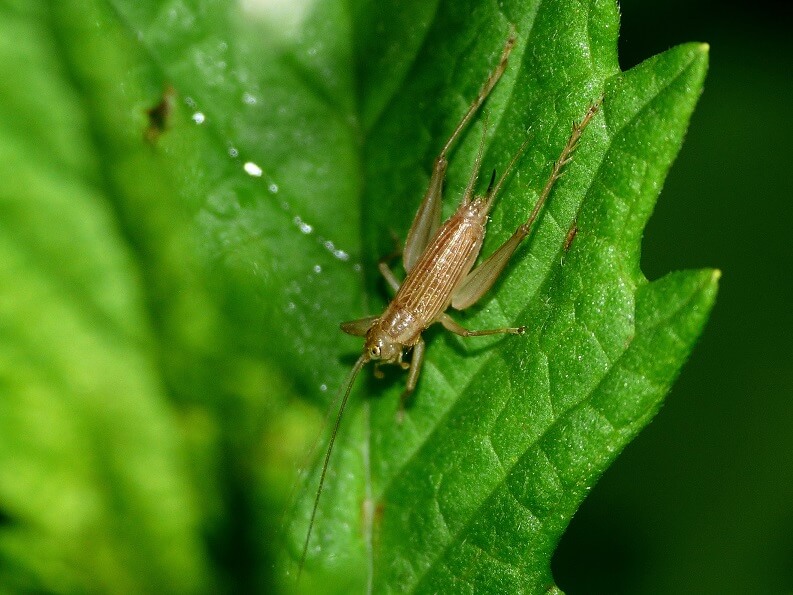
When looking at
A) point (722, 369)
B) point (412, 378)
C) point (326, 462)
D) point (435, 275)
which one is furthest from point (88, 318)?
point (722, 369)

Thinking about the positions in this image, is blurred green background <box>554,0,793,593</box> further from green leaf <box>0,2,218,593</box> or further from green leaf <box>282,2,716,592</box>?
green leaf <box>0,2,218,593</box>

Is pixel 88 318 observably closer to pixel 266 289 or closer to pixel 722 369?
pixel 266 289

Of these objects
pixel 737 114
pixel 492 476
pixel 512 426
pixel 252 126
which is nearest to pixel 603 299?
pixel 512 426

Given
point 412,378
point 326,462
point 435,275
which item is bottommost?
point 326,462

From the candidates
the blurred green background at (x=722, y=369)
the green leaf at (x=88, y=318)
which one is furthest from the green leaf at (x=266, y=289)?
the blurred green background at (x=722, y=369)

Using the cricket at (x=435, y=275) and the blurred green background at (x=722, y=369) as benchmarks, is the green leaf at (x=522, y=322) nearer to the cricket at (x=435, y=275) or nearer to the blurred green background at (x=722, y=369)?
the cricket at (x=435, y=275)

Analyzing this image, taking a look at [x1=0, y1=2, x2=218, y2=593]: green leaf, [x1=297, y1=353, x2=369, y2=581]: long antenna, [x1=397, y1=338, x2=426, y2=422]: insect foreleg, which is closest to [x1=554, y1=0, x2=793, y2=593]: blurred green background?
[x1=397, y1=338, x2=426, y2=422]: insect foreleg
